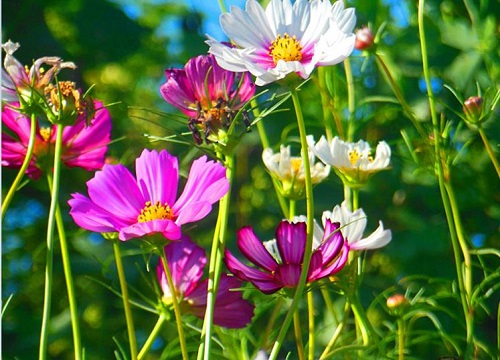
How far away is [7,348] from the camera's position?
1.26 meters

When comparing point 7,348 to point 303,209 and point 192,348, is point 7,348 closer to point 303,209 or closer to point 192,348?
point 303,209

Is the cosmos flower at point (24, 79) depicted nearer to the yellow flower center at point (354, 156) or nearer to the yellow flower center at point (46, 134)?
the yellow flower center at point (46, 134)

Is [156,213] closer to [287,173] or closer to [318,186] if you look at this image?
[287,173]

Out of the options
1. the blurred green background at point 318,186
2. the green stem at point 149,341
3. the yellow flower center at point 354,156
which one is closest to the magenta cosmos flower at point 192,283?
Answer: the green stem at point 149,341

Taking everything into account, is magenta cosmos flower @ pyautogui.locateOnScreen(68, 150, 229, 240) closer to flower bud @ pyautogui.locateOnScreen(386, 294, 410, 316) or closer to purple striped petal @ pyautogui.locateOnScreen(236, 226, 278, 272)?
purple striped petal @ pyautogui.locateOnScreen(236, 226, 278, 272)

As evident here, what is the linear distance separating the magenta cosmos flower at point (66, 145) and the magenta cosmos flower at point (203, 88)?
0.07 metres

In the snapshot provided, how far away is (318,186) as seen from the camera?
4.00ft

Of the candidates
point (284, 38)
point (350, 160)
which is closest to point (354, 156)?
point (350, 160)

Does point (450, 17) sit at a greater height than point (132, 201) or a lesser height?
greater

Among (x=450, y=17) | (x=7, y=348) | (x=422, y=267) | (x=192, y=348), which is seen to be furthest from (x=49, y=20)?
(x=192, y=348)

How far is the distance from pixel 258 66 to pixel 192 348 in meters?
0.20

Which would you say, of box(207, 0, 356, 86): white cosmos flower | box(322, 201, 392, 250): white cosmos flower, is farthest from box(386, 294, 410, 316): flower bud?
box(207, 0, 356, 86): white cosmos flower

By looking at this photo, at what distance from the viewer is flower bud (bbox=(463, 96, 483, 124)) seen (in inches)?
22.0

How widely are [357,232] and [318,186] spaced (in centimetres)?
71
